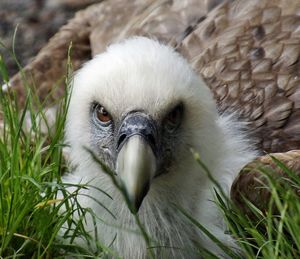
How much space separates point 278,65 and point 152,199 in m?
0.99

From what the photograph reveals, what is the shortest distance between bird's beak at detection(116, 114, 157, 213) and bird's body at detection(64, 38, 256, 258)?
56mm

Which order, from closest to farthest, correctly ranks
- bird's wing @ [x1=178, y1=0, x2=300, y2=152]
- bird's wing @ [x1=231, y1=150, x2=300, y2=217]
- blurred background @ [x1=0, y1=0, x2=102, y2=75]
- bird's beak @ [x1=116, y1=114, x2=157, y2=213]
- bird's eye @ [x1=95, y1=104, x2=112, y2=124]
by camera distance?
bird's beak @ [x1=116, y1=114, x2=157, y2=213] < bird's wing @ [x1=231, y1=150, x2=300, y2=217] < bird's eye @ [x1=95, y1=104, x2=112, y2=124] < bird's wing @ [x1=178, y1=0, x2=300, y2=152] < blurred background @ [x1=0, y1=0, x2=102, y2=75]

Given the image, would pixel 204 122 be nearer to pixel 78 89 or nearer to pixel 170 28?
pixel 78 89

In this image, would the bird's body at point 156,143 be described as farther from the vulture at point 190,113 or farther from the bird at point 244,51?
the bird at point 244,51

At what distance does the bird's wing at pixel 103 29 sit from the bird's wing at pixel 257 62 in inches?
10.1

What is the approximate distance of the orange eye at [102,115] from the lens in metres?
3.88

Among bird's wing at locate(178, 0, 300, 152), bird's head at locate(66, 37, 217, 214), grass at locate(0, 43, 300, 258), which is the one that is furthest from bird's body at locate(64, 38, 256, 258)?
bird's wing at locate(178, 0, 300, 152)

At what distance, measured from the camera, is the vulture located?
3748 mm

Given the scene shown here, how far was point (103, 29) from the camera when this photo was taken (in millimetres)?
5918

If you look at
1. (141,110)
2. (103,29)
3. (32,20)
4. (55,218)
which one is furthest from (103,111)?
(32,20)

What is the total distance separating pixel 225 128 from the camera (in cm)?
440

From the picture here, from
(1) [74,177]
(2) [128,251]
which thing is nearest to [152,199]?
(2) [128,251]

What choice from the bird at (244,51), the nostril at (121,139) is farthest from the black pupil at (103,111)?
the bird at (244,51)

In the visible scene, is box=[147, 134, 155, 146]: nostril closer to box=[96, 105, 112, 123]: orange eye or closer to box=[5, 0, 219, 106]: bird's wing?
box=[96, 105, 112, 123]: orange eye
